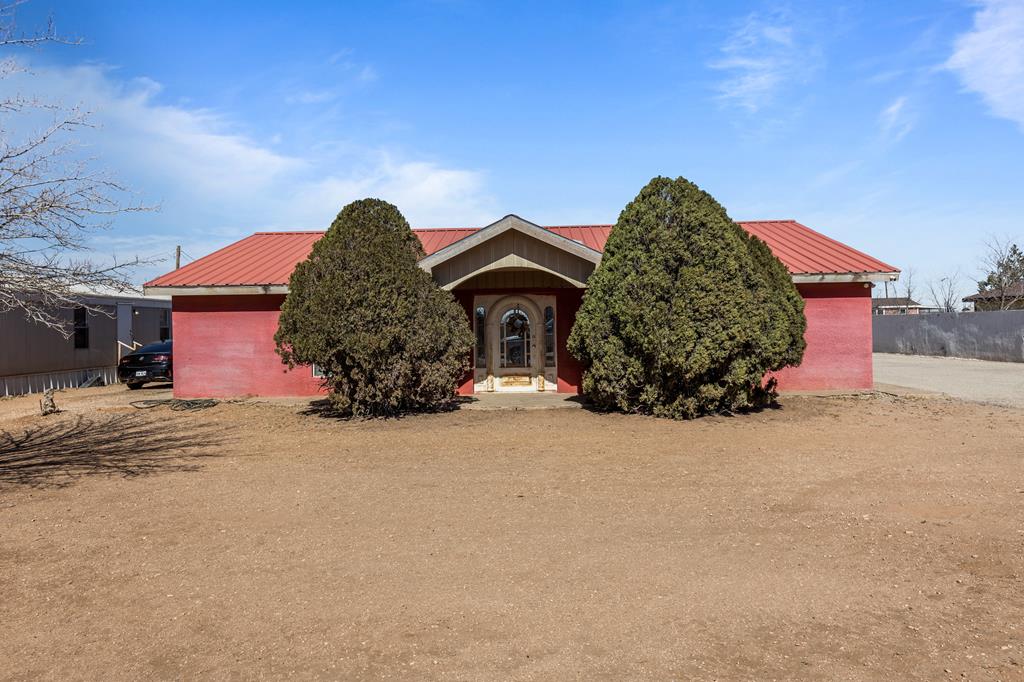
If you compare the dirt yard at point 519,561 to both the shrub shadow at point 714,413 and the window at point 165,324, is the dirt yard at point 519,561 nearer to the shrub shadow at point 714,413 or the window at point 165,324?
the shrub shadow at point 714,413

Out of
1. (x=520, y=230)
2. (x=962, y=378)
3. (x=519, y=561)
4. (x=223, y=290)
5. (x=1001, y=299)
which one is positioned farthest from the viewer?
(x=1001, y=299)

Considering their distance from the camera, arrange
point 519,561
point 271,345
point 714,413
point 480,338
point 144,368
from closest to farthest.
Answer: point 519,561 → point 714,413 → point 271,345 → point 480,338 → point 144,368

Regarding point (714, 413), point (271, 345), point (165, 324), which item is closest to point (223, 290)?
point (271, 345)

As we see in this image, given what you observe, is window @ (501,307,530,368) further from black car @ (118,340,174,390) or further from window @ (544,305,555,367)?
black car @ (118,340,174,390)

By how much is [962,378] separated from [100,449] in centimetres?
2088

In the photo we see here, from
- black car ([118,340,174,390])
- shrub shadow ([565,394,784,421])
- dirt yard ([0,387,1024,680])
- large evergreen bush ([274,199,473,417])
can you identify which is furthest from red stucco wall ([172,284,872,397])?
dirt yard ([0,387,1024,680])

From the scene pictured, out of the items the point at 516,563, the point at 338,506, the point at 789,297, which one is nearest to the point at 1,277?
the point at 338,506

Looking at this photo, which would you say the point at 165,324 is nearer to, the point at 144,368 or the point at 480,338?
the point at 144,368

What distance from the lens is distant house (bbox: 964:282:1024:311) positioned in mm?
43156

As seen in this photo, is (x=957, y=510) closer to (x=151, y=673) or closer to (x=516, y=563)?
(x=516, y=563)

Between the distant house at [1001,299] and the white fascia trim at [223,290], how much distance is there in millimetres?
44182

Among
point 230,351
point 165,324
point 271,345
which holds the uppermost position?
point 165,324

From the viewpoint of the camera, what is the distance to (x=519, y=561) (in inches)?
183

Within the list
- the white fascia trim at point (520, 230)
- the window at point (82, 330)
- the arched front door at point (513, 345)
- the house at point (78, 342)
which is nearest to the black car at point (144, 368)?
the house at point (78, 342)
